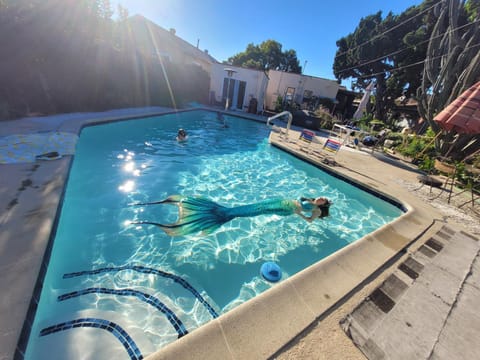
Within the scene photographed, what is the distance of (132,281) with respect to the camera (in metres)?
2.70

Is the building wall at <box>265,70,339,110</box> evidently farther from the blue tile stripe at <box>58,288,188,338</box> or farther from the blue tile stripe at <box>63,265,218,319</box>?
the blue tile stripe at <box>58,288,188,338</box>

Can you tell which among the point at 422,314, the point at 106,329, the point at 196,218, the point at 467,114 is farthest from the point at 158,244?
the point at 467,114

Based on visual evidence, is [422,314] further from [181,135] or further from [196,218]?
[181,135]

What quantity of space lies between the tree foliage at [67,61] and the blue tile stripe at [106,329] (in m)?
8.60

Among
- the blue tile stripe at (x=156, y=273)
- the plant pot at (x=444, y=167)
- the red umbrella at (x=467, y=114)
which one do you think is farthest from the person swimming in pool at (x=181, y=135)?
the plant pot at (x=444, y=167)

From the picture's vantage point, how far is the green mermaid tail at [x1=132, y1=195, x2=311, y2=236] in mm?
3615

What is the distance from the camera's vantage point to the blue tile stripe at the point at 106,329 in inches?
74.8

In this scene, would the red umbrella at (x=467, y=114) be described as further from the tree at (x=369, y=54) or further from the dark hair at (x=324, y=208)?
the tree at (x=369, y=54)

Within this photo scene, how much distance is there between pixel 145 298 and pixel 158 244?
3.28 feet

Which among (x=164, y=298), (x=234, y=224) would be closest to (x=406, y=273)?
(x=234, y=224)

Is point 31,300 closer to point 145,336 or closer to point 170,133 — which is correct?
point 145,336

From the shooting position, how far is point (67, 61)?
31.1 ft

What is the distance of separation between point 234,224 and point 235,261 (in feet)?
3.09

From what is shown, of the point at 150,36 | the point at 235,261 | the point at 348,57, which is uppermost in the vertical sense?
the point at 348,57
